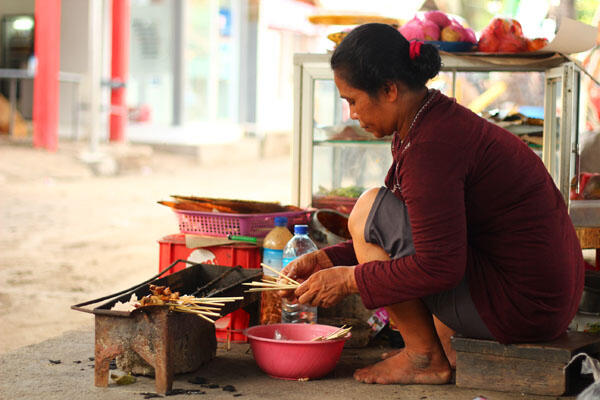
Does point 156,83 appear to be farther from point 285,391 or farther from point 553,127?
point 285,391

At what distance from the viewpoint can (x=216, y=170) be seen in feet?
50.3

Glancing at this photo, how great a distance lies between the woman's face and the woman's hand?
668 mm

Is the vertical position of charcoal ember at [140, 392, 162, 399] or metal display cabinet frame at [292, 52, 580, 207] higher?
metal display cabinet frame at [292, 52, 580, 207]

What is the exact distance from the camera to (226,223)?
4141mm

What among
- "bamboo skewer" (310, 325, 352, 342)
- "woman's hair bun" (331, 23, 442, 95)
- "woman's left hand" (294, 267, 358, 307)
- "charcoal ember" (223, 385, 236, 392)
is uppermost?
"woman's hair bun" (331, 23, 442, 95)

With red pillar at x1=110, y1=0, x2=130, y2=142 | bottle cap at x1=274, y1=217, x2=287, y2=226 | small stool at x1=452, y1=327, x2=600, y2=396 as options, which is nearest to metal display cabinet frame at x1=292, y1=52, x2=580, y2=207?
bottle cap at x1=274, y1=217, x2=287, y2=226

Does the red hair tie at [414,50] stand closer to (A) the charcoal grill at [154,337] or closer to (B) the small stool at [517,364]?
(B) the small stool at [517,364]

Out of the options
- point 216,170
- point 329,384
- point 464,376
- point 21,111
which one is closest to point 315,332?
point 329,384

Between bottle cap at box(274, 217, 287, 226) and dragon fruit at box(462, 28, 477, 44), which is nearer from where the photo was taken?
bottle cap at box(274, 217, 287, 226)

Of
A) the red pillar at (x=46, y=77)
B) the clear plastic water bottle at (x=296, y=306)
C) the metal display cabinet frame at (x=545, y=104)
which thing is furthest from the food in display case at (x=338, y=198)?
the red pillar at (x=46, y=77)

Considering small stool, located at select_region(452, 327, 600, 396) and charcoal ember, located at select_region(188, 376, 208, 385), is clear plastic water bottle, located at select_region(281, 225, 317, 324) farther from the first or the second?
small stool, located at select_region(452, 327, 600, 396)

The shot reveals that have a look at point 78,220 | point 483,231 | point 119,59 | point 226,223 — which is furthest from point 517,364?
point 119,59

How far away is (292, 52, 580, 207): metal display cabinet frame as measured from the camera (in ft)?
14.3

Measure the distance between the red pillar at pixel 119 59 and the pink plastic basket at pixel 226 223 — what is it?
11080 mm
